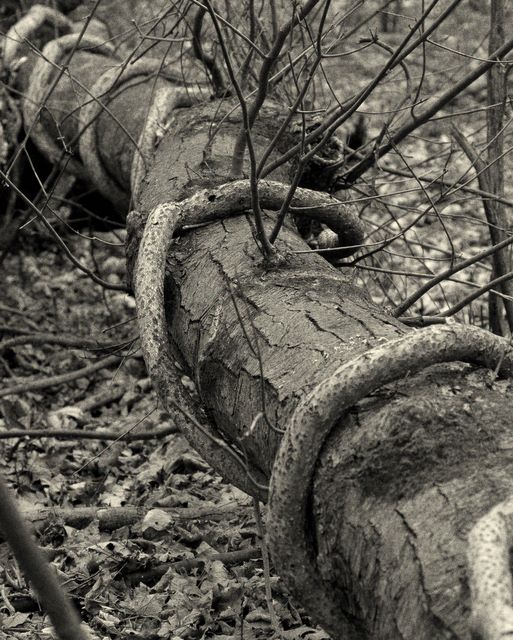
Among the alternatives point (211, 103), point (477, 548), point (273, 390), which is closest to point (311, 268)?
point (273, 390)

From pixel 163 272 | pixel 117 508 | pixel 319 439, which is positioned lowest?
pixel 117 508

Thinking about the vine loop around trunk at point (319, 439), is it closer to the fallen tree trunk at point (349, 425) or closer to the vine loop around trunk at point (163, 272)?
the fallen tree trunk at point (349, 425)

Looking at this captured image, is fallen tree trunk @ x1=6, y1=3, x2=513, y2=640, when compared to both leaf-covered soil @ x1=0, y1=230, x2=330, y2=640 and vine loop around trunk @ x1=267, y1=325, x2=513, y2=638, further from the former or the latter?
leaf-covered soil @ x1=0, y1=230, x2=330, y2=640

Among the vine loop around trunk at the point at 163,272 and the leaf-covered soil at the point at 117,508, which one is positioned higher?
the vine loop around trunk at the point at 163,272

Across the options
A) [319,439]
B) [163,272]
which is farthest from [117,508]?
[319,439]

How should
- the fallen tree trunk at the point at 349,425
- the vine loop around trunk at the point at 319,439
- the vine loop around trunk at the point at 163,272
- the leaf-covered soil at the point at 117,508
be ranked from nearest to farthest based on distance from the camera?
the fallen tree trunk at the point at 349,425, the vine loop around trunk at the point at 319,439, the vine loop around trunk at the point at 163,272, the leaf-covered soil at the point at 117,508

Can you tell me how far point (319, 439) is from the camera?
177cm

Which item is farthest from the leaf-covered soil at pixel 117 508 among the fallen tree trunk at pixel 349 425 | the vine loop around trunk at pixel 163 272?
the fallen tree trunk at pixel 349 425

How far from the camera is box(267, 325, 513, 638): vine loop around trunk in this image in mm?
1758

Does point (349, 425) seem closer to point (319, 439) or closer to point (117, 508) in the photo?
point (319, 439)

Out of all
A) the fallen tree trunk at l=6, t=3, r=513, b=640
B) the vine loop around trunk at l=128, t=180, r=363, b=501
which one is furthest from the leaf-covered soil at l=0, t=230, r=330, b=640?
the fallen tree trunk at l=6, t=3, r=513, b=640

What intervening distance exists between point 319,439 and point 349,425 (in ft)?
0.22

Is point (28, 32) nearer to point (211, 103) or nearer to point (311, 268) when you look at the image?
point (211, 103)

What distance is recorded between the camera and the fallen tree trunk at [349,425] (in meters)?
1.57
